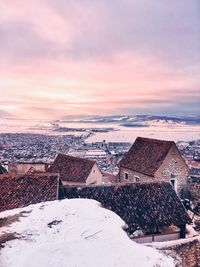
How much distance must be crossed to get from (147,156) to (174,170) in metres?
2.89

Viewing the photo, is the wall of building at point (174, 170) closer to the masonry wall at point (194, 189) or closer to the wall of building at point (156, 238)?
the masonry wall at point (194, 189)

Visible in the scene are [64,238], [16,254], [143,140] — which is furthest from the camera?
[143,140]

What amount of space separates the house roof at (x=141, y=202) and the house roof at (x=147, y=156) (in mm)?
9179

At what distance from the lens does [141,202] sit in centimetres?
2323

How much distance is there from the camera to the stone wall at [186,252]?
16672 millimetres

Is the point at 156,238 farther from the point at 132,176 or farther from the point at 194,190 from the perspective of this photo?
the point at 194,190

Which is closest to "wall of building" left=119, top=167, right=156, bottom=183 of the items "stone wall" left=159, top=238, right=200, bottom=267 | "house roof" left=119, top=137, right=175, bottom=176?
"house roof" left=119, top=137, right=175, bottom=176

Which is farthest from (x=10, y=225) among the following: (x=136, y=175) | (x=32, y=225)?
(x=136, y=175)

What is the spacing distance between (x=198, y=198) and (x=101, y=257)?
2430 centimetres

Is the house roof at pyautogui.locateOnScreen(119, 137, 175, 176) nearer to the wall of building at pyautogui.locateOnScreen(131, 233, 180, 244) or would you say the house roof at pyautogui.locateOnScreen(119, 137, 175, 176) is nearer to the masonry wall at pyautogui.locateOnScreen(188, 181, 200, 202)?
the masonry wall at pyautogui.locateOnScreen(188, 181, 200, 202)

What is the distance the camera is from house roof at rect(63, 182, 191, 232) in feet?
71.8

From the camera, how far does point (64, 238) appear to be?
14.6 m

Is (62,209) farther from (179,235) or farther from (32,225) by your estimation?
(179,235)

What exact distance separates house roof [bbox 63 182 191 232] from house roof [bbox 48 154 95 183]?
44.7 feet
